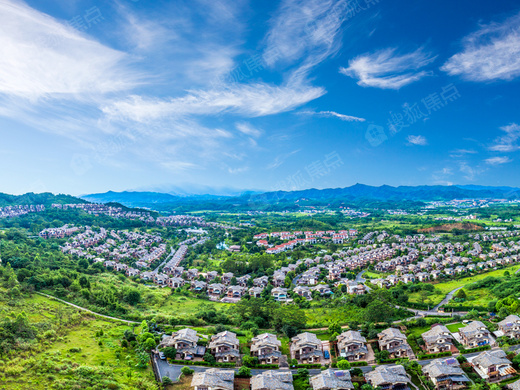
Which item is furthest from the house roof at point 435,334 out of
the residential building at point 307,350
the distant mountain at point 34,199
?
the distant mountain at point 34,199

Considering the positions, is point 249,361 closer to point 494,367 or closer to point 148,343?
point 148,343

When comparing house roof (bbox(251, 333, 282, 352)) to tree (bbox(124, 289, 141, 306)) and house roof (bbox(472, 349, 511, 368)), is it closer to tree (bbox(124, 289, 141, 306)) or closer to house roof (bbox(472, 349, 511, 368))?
house roof (bbox(472, 349, 511, 368))

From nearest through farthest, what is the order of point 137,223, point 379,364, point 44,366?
point 44,366
point 379,364
point 137,223

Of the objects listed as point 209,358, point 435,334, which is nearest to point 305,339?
point 209,358

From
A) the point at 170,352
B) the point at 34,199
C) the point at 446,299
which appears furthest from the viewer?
the point at 34,199

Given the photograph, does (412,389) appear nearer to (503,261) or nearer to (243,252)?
(503,261)

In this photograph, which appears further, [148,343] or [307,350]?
[307,350]

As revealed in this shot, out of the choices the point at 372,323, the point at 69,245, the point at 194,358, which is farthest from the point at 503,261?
the point at 69,245
